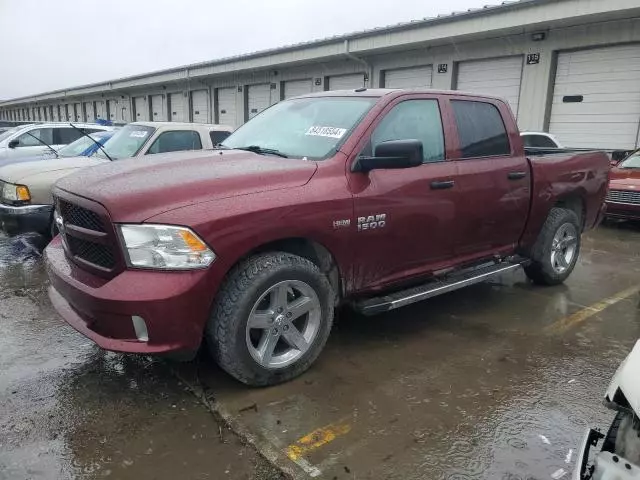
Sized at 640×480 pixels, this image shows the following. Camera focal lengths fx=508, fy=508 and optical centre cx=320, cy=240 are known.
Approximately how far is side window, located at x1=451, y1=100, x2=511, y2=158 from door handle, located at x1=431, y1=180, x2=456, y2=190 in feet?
1.24

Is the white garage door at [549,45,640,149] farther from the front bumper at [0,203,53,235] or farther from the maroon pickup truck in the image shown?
the front bumper at [0,203,53,235]

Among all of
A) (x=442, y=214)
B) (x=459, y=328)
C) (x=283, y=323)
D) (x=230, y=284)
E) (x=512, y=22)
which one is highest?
(x=512, y=22)

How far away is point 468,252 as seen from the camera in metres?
4.47

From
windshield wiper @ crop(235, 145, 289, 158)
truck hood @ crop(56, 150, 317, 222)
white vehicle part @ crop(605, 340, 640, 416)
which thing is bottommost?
white vehicle part @ crop(605, 340, 640, 416)

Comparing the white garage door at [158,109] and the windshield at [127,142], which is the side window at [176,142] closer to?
the windshield at [127,142]

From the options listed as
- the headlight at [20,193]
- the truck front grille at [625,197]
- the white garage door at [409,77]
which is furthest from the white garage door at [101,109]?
the truck front grille at [625,197]

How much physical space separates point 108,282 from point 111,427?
818mm

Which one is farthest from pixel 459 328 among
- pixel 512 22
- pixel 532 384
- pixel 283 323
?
pixel 512 22

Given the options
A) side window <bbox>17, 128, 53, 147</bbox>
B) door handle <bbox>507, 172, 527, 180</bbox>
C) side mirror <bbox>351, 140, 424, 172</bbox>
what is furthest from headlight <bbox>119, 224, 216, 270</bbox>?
side window <bbox>17, 128, 53, 147</bbox>

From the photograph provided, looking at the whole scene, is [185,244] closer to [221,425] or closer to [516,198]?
[221,425]

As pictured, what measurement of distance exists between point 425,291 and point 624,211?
7.22m

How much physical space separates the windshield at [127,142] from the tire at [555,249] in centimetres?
531

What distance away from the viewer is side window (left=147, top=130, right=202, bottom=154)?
727 centimetres

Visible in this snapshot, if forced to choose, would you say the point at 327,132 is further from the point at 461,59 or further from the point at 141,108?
the point at 141,108
